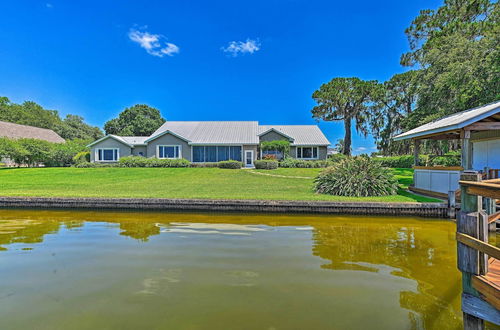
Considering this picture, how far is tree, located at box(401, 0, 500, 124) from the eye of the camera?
13.4 metres

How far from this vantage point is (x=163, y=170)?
23.6 meters

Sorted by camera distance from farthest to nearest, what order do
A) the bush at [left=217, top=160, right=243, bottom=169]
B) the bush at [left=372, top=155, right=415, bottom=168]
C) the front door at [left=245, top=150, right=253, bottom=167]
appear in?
the front door at [left=245, top=150, right=253, bottom=167]
the bush at [left=372, top=155, right=415, bottom=168]
the bush at [left=217, top=160, right=243, bottom=169]

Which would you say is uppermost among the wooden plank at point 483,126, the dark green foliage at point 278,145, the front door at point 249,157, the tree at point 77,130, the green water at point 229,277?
the tree at point 77,130

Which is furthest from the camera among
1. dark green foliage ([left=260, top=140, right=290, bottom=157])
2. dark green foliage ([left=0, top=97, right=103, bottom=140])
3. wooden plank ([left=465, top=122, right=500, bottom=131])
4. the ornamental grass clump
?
dark green foliage ([left=0, top=97, right=103, bottom=140])

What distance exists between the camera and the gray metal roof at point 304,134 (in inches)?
1217

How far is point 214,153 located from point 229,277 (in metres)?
24.8

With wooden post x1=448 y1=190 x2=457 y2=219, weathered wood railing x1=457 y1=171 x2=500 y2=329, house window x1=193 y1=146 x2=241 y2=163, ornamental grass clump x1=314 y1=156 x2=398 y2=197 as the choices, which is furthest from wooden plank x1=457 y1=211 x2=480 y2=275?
house window x1=193 y1=146 x2=241 y2=163

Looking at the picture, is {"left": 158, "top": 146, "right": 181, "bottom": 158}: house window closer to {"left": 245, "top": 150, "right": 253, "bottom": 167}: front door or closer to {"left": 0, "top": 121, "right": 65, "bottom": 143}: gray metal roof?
{"left": 245, "top": 150, "right": 253, "bottom": 167}: front door

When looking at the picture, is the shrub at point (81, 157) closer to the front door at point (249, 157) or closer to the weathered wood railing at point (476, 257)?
the front door at point (249, 157)

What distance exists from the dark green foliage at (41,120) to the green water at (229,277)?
2158 inches

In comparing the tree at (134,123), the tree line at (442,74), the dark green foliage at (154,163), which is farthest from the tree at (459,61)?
the tree at (134,123)

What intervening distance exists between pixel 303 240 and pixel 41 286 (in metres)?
5.11

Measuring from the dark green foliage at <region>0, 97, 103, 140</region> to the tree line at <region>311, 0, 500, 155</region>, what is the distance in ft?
166

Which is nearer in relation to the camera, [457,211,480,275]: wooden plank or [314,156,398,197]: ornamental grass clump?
[457,211,480,275]: wooden plank
